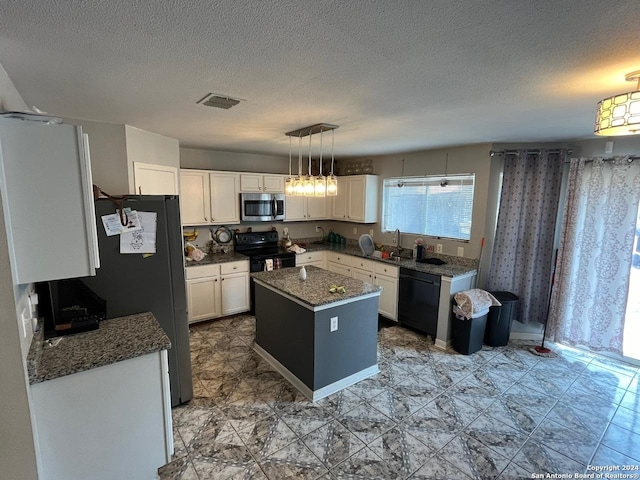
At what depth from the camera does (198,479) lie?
1973 millimetres

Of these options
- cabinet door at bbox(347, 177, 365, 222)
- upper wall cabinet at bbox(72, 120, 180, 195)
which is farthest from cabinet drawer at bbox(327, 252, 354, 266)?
upper wall cabinet at bbox(72, 120, 180, 195)

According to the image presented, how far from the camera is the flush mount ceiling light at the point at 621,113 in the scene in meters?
1.51

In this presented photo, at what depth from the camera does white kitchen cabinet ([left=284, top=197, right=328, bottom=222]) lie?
5.37 m

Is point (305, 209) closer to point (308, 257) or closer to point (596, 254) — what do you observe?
point (308, 257)

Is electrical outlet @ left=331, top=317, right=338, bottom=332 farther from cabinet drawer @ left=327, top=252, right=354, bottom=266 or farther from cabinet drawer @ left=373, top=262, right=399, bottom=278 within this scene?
cabinet drawer @ left=327, top=252, right=354, bottom=266

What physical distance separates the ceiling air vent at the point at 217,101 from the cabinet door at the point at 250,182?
8.37 feet

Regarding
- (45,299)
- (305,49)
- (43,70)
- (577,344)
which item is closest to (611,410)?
(577,344)

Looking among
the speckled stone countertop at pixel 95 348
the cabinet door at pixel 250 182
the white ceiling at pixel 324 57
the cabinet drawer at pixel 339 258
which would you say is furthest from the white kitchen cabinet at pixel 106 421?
the cabinet drawer at pixel 339 258

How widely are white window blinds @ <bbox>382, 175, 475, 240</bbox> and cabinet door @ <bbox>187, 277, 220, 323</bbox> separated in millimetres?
2868

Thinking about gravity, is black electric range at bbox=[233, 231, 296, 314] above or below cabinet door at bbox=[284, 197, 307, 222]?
below

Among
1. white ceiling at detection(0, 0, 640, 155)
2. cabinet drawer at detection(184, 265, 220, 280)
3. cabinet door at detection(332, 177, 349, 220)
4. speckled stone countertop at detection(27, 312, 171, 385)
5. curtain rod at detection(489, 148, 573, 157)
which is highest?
white ceiling at detection(0, 0, 640, 155)

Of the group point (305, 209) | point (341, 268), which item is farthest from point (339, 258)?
point (305, 209)

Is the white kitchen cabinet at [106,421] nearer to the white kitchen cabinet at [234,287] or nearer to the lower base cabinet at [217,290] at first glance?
the lower base cabinet at [217,290]

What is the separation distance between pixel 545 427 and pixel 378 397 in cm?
130
